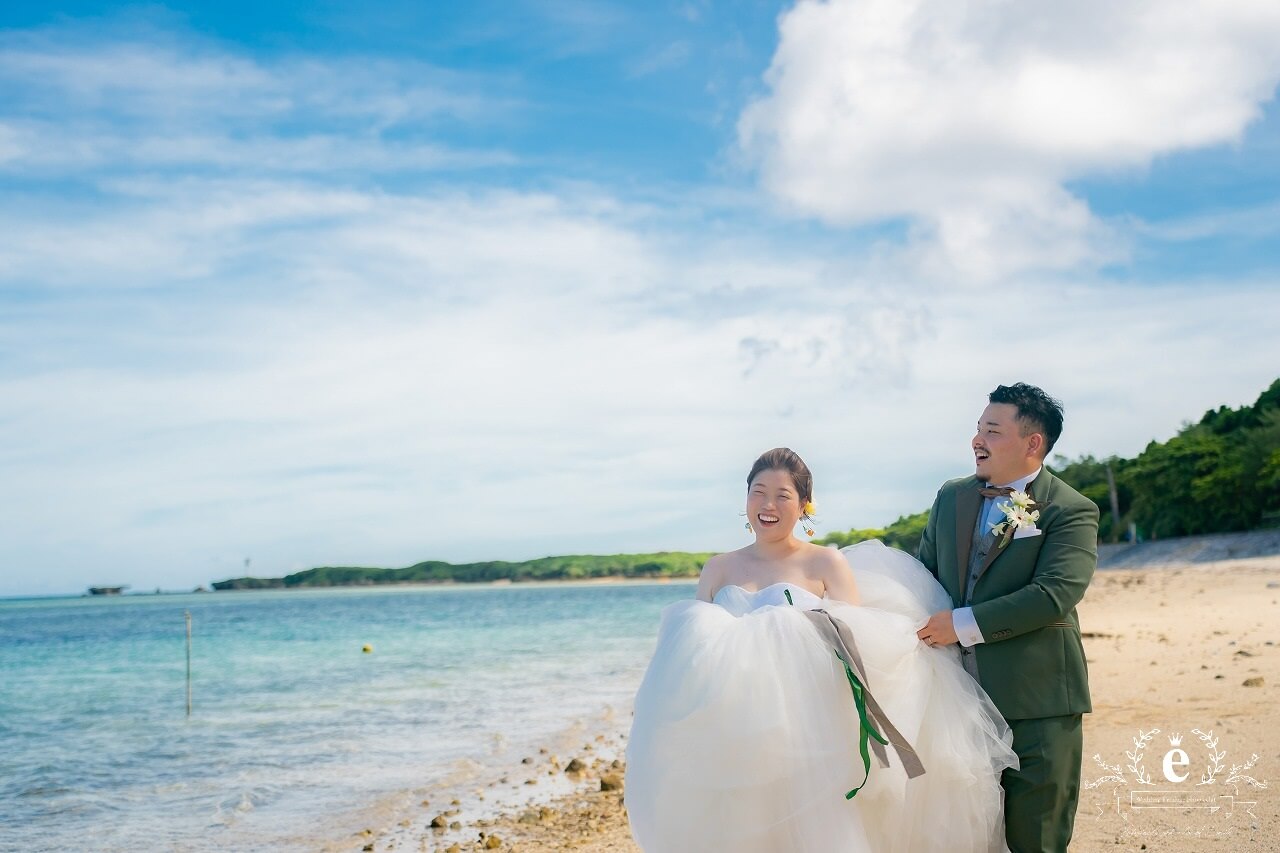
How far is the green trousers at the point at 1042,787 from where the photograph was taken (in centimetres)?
441

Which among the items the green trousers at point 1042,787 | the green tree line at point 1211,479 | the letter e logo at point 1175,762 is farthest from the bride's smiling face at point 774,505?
the green tree line at point 1211,479

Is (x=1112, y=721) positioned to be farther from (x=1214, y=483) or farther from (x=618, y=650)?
(x=1214, y=483)

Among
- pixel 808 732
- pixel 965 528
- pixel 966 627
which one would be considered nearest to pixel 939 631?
pixel 966 627

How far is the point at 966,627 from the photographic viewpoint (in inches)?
176

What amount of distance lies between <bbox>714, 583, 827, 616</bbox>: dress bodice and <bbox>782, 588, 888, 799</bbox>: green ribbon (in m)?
0.28

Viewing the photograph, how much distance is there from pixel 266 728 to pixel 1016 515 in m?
15.3

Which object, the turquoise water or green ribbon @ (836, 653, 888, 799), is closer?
green ribbon @ (836, 653, 888, 799)

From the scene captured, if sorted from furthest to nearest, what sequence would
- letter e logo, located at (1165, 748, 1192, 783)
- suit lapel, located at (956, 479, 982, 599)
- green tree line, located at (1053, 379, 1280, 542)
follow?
green tree line, located at (1053, 379, 1280, 542), letter e logo, located at (1165, 748, 1192, 783), suit lapel, located at (956, 479, 982, 599)

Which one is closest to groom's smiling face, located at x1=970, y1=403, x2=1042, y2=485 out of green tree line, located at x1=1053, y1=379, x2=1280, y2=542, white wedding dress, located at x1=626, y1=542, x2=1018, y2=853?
white wedding dress, located at x1=626, y1=542, x2=1018, y2=853

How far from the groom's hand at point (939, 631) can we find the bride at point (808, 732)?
52mm

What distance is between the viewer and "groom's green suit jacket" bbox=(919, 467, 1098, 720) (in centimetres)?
441

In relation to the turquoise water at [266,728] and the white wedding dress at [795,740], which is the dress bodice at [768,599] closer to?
the white wedding dress at [795,740]

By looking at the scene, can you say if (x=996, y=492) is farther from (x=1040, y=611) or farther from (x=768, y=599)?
(x=768, y=599)

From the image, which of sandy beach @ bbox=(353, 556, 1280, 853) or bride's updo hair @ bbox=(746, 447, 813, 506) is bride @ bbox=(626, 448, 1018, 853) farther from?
sandy beach @ bbox=(353, 556, 1280, 853)
